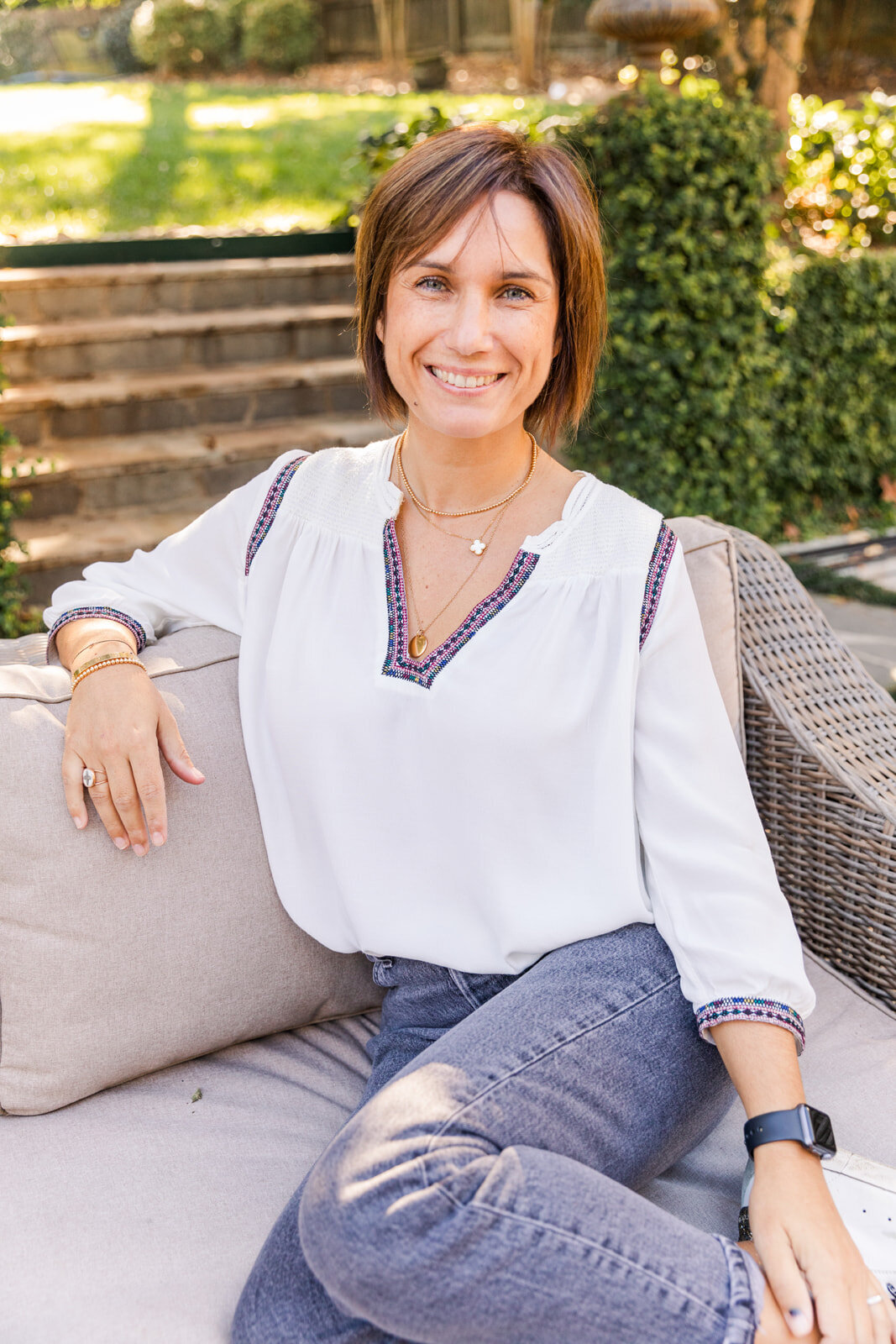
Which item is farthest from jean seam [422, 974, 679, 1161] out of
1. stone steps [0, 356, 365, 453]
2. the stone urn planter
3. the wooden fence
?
the wooden fence

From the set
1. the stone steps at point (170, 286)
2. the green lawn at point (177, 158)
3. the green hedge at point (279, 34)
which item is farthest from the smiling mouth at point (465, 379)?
the green hedge at point (279, 34)

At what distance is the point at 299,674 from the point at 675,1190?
31.3 inches

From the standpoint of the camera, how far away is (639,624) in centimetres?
145

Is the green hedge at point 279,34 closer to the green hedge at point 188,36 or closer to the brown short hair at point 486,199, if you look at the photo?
the green hedge at point 188,36

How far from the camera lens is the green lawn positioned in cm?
612

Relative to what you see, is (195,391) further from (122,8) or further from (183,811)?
(122,8)

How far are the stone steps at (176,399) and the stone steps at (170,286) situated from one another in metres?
0.34

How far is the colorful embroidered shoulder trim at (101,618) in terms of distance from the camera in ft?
5.45

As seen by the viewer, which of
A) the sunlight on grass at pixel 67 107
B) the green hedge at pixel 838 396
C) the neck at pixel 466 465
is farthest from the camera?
the sunlight on grass at pixel 67 107

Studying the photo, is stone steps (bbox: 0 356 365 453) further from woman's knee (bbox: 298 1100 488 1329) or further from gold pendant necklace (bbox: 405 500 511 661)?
woman's knee (bbox: 298 1100 488 1329)

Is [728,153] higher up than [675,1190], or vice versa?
[728,153]

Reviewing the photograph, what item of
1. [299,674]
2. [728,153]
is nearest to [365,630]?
[299,674]

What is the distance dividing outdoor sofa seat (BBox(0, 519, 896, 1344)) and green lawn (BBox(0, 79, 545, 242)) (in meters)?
4.55

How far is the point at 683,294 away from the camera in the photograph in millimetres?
4234
